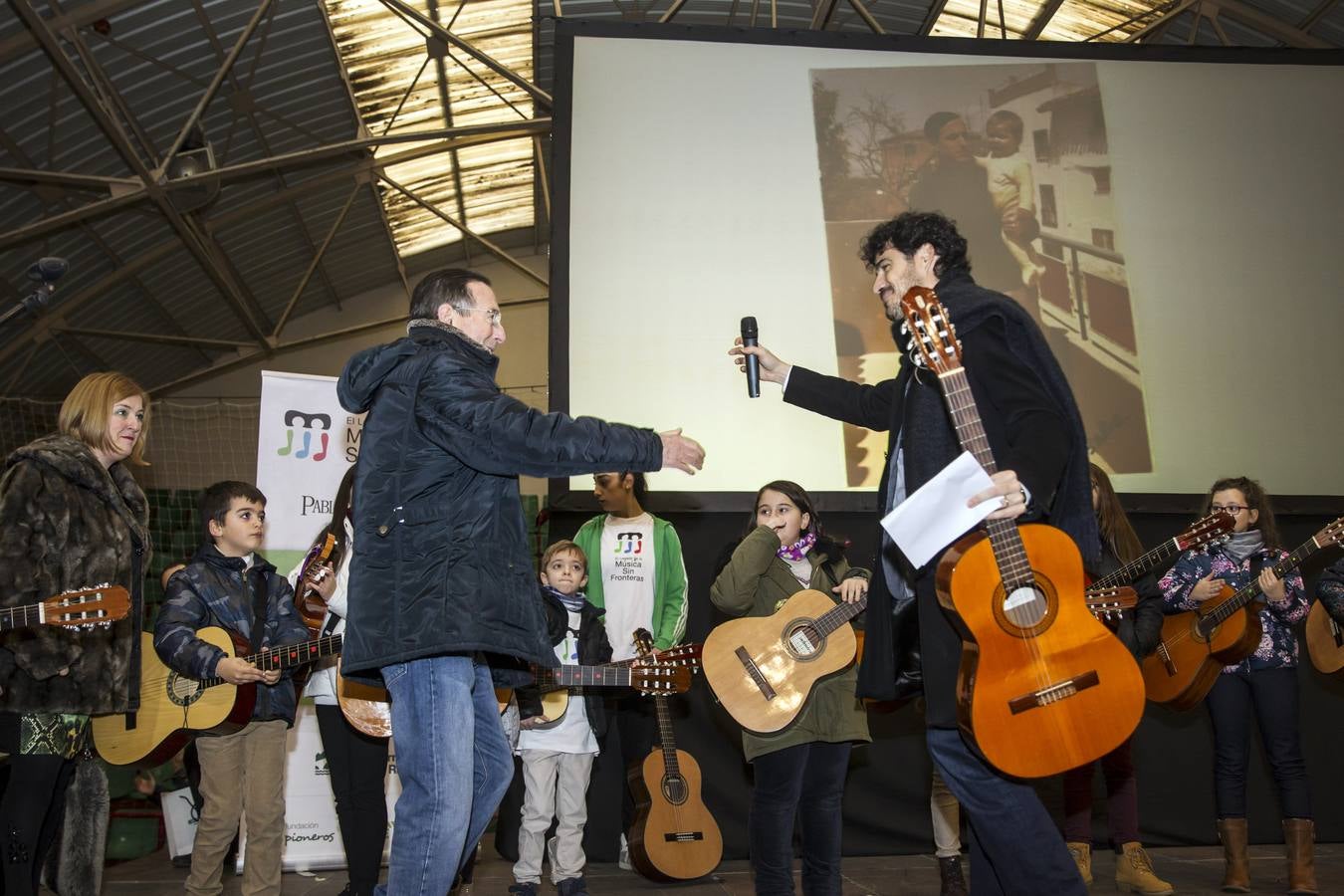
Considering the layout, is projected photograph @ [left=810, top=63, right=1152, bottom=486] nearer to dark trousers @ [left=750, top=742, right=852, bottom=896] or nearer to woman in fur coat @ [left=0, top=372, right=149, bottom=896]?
dark trousers @ [left=750, top=742, right=852, bottom=896]

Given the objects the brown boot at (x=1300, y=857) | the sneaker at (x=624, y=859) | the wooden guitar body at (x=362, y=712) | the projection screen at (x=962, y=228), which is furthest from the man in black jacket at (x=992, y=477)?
the sneaker at (x=624, y=859)

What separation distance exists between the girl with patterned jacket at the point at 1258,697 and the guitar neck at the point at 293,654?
310cm

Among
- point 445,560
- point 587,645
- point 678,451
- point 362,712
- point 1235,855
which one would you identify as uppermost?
point 678,451

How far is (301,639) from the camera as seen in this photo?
151 inches

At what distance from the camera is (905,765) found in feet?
17.3

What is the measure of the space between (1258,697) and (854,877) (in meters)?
1.73

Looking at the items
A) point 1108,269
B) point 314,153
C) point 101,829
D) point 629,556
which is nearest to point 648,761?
point 629,556

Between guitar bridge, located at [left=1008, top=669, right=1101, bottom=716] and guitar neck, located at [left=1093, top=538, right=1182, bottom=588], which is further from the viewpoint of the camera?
guitar neck, located at [left=1093, top=538, right=1182, bottom=588]

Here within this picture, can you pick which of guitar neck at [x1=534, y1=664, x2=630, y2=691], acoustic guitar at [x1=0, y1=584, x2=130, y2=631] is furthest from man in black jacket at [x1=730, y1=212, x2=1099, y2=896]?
acoustic guitar at [x1=0, y1=584, x2=130, y2=631]

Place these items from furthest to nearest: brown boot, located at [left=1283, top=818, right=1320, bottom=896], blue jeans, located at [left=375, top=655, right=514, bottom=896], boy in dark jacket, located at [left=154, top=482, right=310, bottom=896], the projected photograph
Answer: the projected photograph < brown boot, located at [left=1283, top=818, right=1320, bottom=896] < boy in dark jacket, located at [left=154, top=482, right=310, bottom=896] < blue jeans, located at [left=375, top=655, right=514, bottom=896]

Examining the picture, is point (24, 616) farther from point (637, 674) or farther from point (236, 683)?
point (637, 674)

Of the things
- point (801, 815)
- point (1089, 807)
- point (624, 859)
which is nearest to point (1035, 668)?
point (801, 815)

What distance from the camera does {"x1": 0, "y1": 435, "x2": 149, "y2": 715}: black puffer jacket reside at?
9.89 feet

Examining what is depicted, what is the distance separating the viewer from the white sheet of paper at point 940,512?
7.13 feet
